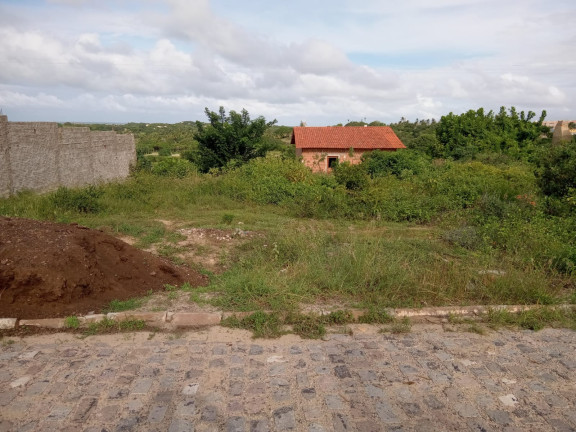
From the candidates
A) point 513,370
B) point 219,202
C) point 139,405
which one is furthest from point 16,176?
point 513,370

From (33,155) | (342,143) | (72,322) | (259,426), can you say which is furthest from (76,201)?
(342,143)

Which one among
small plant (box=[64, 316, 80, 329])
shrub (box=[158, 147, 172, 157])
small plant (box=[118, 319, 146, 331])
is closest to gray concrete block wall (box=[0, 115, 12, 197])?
small plant (box=[64, 316, 80, 329])

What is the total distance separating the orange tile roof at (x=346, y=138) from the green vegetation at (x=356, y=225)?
7.43 m

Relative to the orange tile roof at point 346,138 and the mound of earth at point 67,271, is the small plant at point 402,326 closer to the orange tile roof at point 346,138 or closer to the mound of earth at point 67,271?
the mound of earth at point 67,271

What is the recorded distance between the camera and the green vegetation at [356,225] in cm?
505

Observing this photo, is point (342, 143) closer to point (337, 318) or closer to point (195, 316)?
point (337, 318)

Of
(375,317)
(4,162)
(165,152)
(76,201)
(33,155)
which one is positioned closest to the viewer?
(375,317)

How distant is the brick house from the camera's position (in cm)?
2472

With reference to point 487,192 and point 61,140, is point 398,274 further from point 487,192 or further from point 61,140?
point 61,140

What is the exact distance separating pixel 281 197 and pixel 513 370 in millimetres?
8568

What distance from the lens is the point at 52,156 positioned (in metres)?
12.1

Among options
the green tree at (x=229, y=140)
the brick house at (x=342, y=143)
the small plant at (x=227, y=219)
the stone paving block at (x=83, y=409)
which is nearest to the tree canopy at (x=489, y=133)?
the brick house at (x=342, y=143)

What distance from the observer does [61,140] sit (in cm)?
1252

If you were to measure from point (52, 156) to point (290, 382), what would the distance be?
11.6 meters
